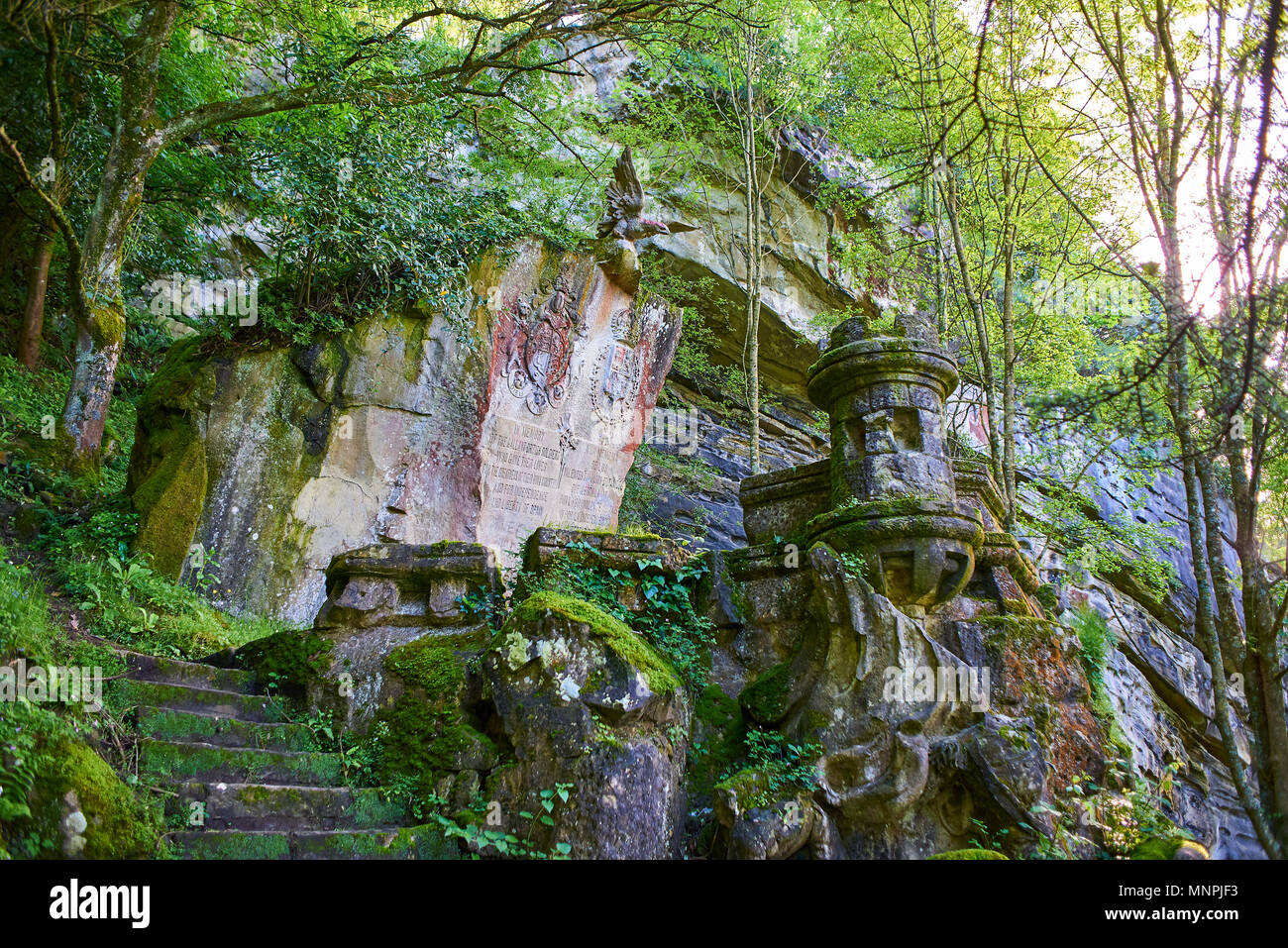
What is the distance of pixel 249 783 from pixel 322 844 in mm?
547

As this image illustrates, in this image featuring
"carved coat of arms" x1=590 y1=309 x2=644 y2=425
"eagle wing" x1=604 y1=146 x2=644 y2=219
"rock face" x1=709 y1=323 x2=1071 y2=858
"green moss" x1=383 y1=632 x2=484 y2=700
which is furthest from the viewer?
"eagle wing" x1=604 y1=146 x2=644 y2=219

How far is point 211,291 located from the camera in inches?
428

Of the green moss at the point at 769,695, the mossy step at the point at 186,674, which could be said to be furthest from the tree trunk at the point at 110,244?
the green moss at the point at 769,695

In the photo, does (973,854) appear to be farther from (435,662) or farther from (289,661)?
(289,661)

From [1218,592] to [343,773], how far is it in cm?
452

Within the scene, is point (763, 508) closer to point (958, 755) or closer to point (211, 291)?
point (958, 755)

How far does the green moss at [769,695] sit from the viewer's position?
4254 millimetres

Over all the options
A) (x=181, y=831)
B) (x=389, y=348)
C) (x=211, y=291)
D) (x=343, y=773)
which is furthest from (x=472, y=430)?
(x=181, y=831)

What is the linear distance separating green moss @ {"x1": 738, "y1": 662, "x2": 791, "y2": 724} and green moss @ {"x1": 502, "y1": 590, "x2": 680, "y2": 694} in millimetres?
498

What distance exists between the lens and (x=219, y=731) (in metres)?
4.04

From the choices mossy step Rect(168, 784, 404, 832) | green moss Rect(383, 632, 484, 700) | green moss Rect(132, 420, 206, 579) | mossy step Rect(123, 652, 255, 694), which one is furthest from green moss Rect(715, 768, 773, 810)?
green moss Rect(132, 420, 206, 579)

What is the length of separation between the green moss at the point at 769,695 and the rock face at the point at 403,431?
4927mm

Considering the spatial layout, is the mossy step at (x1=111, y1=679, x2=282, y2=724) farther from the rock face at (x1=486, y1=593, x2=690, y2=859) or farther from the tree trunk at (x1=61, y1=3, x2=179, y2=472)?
the tree trunk at (x1=61, y1=3, x2=179, y2=472)

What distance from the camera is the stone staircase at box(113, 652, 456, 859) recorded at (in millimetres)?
3385
